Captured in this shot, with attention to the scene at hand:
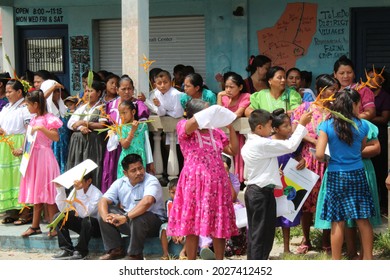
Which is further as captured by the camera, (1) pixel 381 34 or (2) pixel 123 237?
(1) pixel 381 34

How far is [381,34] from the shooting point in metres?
10.8

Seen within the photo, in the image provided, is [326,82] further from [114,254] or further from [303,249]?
[114,254]

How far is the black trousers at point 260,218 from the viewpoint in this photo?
21.1ft

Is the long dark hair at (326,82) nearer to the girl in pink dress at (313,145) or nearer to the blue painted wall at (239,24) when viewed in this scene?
the girl in pink dress at (313,145)

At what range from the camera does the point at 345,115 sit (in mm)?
6586

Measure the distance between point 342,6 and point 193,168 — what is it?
511cm

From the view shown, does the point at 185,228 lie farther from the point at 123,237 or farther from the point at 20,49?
the point at 20,49

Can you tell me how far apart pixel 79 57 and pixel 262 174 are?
22.8 feet

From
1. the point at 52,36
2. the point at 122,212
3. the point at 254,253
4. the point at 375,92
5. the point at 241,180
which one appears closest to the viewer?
the point at 254,253

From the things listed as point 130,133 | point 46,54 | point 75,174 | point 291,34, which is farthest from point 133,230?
point 46,54

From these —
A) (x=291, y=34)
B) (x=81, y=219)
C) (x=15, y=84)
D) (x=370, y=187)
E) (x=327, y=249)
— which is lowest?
(x=327, y=249)

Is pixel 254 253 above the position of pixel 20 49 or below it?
below

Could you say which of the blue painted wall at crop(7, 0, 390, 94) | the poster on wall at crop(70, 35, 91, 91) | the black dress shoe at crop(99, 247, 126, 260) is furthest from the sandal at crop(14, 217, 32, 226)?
the poster on wall at crop(70, 35, 91, 91)

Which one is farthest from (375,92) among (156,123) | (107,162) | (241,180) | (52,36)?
(52,36)
